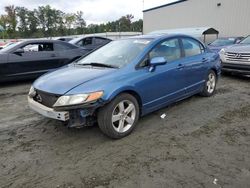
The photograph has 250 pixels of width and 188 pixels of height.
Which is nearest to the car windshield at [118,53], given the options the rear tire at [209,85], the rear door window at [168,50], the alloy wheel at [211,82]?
the rear door window at [168,50]

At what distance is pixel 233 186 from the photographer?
2.80 m

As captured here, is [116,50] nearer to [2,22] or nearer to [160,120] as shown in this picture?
[160,120]

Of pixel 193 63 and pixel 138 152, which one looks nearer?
pixel 138 152

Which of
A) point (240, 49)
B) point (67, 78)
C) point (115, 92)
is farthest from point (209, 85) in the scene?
point (67, 78)

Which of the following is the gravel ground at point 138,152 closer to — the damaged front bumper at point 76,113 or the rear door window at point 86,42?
the damaged front bumper at point 76,113

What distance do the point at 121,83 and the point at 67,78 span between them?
84 centimetres

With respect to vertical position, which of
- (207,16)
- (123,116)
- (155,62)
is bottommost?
(123,116)

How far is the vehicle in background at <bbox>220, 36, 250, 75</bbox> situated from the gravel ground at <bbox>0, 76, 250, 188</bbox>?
128 inches

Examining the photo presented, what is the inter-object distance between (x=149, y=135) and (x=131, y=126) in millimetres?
313

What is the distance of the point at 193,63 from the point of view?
534cm

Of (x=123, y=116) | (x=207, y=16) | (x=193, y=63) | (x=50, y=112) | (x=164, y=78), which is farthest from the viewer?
(x=207, y=16)

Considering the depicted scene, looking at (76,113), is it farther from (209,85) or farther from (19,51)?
(19,51)

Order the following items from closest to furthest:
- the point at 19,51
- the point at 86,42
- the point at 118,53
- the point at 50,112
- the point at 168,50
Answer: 1. the point at 50,112
2. the point at 118,53
3. the point at 168,50
4. the point at 19,51
5. the point at 86,42

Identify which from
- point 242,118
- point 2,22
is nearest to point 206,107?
point 242,118
